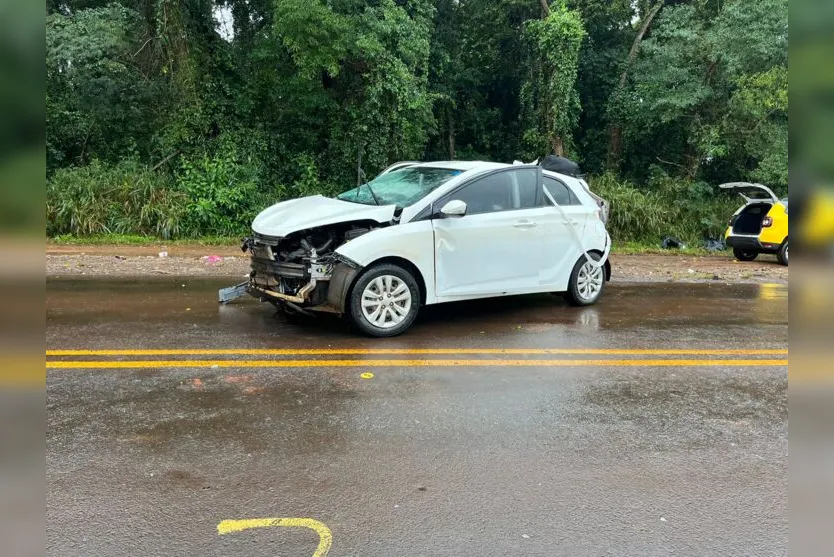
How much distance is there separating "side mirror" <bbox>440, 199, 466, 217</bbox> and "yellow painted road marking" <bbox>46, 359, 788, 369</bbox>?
172cm

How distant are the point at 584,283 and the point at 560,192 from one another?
4.04 ft

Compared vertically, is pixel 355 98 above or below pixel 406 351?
above

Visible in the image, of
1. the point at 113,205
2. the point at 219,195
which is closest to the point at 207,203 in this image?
the point at 219,195

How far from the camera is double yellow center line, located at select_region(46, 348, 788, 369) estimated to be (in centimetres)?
602

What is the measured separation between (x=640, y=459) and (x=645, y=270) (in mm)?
9024

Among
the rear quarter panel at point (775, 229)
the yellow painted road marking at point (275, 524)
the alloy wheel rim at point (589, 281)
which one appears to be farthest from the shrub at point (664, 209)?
the yellow painted road marking at point (275, 524)

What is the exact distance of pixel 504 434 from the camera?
15.0ft

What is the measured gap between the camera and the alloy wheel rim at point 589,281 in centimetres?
874

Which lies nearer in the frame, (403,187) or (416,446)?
(416,446)

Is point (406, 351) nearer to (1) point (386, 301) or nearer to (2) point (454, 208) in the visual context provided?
(1) point (386, 301)

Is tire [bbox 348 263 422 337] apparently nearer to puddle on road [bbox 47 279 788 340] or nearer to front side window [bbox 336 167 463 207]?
puddle on road [bbox 47 279 788 340]

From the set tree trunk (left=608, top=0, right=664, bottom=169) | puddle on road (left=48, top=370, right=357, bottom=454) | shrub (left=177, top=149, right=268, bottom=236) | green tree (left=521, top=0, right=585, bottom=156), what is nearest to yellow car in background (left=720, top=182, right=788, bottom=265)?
green tree (left=521, top=0, right=585, bottom=156)

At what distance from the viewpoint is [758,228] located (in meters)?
14.3
